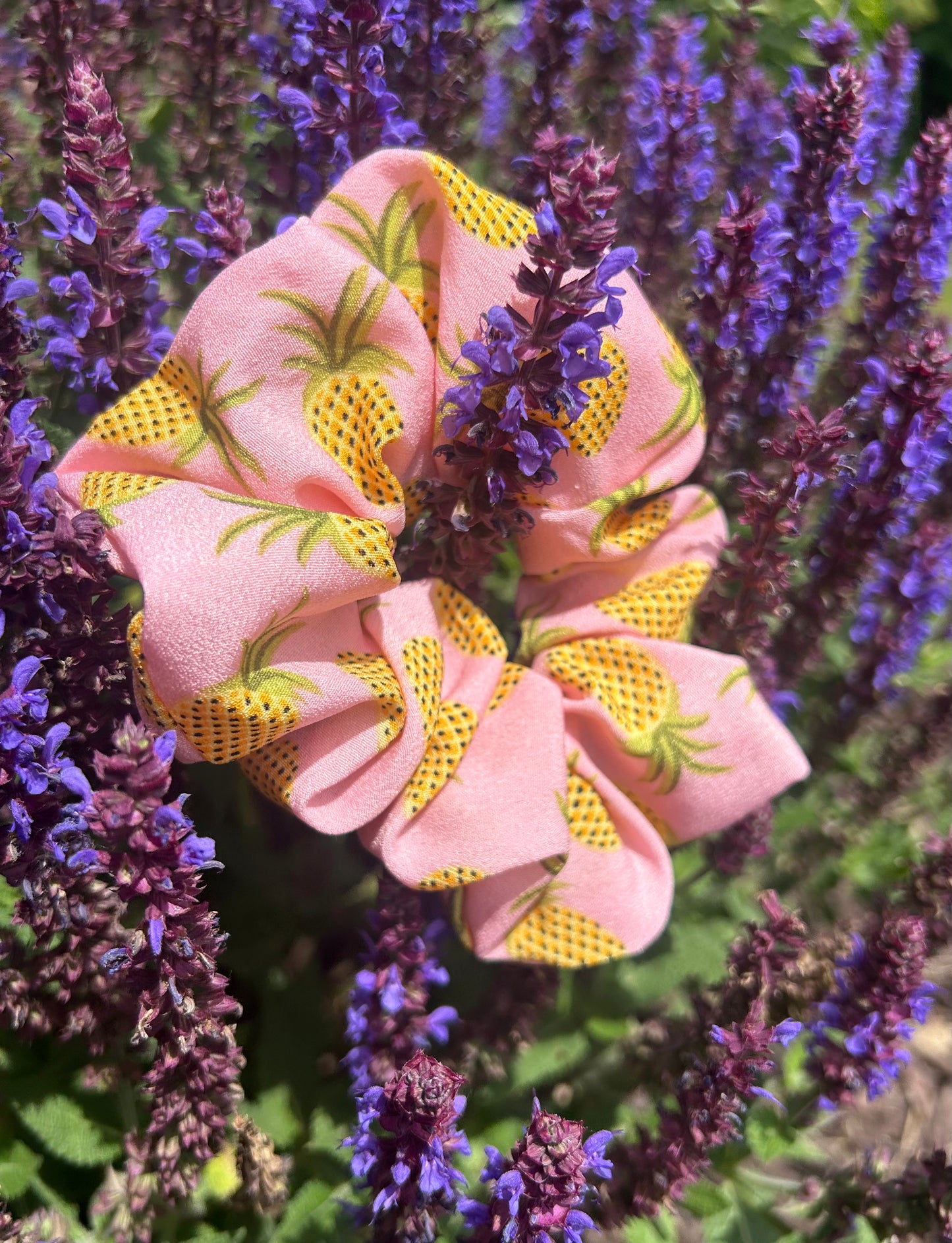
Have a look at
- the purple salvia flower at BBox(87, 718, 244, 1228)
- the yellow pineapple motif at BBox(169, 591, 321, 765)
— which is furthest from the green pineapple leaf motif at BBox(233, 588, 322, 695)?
the purple salvia flower at BBox(87, 718, 244, 1228)

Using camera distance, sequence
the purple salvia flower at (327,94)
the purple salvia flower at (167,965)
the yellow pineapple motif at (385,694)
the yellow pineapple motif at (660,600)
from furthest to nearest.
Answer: the yellow pineapple motif at (660,600) < the purple salvia flower at (327,94) < the yellow pineapple motif at (385,694) < the purple salvia flower at (167,965)

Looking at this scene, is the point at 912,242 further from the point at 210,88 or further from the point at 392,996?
the point at 392,996

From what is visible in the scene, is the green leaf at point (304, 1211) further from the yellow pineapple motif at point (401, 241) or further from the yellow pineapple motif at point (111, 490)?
the yellow pineapple motif at point (401, 241)

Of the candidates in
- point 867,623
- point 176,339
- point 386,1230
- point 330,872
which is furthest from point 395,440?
point 867,623

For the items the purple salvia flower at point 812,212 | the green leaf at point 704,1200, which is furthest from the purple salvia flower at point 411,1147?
the purple salvia flower at point 812,212

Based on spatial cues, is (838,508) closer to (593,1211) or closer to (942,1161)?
(942,1161)

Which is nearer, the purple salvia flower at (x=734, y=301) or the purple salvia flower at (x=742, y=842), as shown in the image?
the purple salvia flower at (x=734, y=301)

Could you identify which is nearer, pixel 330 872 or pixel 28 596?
pixel 28 596
